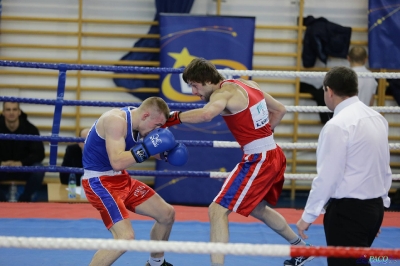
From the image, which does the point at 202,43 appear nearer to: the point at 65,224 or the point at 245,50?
the point at 245,50

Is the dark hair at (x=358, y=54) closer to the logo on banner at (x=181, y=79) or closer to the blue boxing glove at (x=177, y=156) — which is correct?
the logo on banner at (x=181, y=79)

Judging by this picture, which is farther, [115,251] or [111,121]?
[111,121]

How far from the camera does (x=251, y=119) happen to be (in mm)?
3748

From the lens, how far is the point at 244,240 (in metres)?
4.52

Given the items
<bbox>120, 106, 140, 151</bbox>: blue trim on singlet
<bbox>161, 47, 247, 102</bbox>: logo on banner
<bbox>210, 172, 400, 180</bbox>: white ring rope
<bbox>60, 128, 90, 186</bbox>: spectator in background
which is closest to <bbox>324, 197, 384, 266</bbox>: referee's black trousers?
<bbox>120, 106, 140, 151</bbox>: blue trim on singlet

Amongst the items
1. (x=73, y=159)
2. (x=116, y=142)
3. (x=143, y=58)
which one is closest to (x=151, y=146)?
(x=116, y=142)

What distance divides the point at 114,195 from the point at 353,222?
1.44m

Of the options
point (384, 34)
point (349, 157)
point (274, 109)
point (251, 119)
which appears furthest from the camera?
point (384, 34)

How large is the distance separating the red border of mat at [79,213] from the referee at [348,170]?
2.35 metres

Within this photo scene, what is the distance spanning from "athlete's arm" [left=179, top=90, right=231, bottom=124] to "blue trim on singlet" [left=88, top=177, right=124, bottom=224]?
0.63 m

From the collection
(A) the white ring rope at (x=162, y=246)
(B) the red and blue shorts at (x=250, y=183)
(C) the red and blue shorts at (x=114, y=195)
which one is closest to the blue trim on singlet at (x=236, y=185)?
(B) the red and blue shorts at (x=250, y=183)

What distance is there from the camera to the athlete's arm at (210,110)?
3564 millimetres

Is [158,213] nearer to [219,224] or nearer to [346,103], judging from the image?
[219,224]

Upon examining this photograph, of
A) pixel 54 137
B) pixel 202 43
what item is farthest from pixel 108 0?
pixel 54 137
